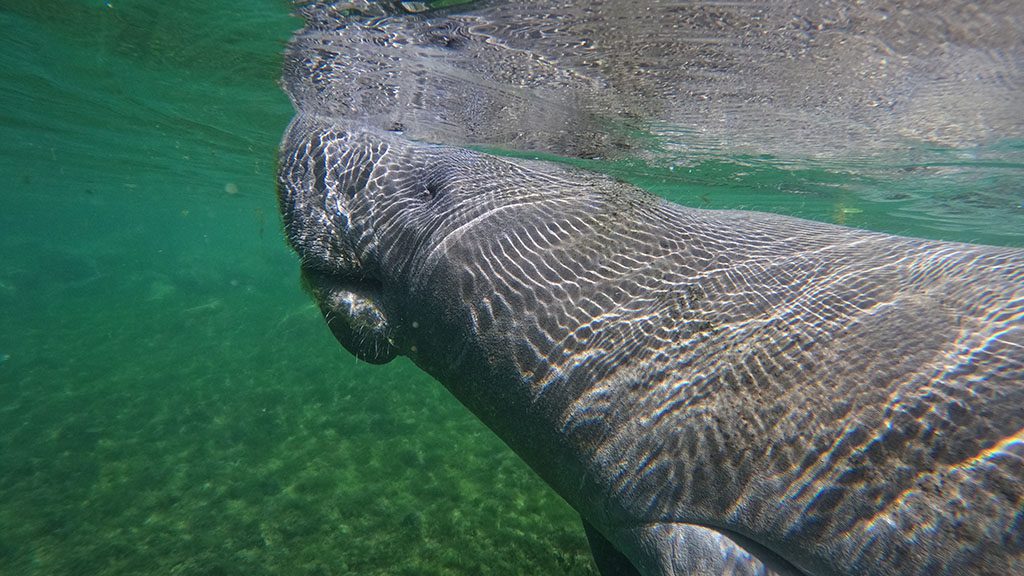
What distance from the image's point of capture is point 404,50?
7.08 m

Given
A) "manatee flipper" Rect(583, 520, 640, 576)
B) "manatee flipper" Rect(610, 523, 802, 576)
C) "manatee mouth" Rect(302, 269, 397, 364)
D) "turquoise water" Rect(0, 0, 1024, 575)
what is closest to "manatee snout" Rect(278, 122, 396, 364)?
"manatee mouth" Rect(302, 269, 397, 364)

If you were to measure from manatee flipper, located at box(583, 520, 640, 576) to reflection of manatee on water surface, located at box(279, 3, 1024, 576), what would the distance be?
0.04 feet

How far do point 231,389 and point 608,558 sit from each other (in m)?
12.7

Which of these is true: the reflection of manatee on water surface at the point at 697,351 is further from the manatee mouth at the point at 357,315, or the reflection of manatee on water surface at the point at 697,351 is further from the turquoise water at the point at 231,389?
the turquoise water at the point at 231,389

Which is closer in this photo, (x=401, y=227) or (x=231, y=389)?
(x=401, y=227)

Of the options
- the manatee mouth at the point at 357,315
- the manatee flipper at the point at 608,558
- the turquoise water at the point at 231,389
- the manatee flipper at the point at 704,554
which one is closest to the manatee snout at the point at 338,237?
the manatee mouth at the point at 357,315

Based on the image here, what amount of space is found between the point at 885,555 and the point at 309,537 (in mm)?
6364

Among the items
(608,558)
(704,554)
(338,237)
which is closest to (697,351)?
(704,554)

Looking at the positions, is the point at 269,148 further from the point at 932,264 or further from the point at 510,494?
the point at 932,264

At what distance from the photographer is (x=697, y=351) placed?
181cm

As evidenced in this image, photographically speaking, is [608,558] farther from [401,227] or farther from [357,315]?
[401,227]

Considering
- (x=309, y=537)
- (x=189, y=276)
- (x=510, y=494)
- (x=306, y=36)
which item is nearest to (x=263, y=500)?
(x=309, y=537)

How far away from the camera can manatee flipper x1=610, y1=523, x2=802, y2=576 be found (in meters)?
1.46

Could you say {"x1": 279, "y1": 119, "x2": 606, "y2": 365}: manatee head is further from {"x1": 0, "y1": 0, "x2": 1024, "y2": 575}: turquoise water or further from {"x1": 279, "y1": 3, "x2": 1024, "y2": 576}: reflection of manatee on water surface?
{"x1": 0, "y1": 0, "x2": 1024, "y2": 575}: turquoise water
